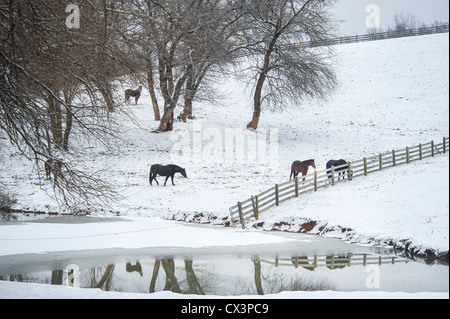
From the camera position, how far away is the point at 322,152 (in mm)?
29797

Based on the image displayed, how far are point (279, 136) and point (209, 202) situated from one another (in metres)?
13.5

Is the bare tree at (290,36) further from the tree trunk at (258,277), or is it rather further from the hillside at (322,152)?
the tree trunk at (258,277)

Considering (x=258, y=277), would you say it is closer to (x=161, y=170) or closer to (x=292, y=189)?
(x=292, y=189)

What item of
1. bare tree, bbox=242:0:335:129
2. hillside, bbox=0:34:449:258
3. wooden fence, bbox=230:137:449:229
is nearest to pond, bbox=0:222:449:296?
hillside, bbox=0:34:449:258

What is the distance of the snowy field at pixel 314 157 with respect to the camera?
50.8 feet

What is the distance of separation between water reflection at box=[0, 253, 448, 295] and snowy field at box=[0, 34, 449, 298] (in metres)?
1.11

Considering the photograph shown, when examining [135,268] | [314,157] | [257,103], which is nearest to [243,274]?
[135,268]

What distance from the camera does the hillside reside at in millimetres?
16438

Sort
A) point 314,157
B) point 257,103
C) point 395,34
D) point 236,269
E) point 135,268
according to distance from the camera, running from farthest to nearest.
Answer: point 395,34 < point 257,103 < point 314,157 < point 135,268 < point 236,269

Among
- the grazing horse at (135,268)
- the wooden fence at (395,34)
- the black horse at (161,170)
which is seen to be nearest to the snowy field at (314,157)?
the black horse at (161,170)

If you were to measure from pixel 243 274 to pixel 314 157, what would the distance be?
17692 mm

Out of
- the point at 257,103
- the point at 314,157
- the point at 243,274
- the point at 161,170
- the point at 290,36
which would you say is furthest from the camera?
the point at 257,103

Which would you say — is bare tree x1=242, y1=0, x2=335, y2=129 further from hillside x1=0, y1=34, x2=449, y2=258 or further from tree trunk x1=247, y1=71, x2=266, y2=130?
hillside x1=0, y1=34, x2=449, y2=258
